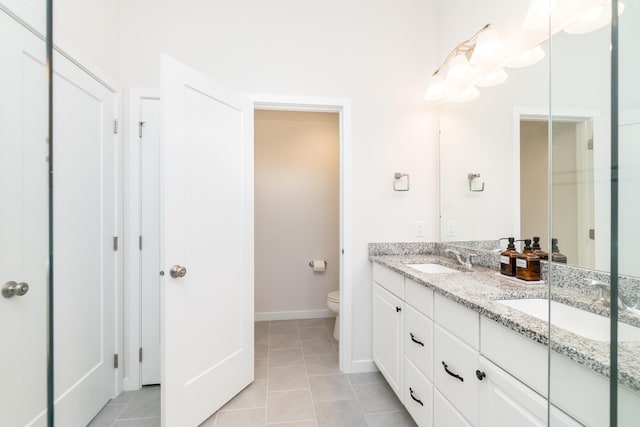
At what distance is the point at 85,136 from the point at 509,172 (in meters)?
2.43

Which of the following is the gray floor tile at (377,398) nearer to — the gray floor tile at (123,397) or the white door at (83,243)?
the gray floor tile at (123,397)

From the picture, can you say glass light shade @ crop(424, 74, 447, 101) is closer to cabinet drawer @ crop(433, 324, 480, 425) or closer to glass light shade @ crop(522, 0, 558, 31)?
glass light shade @ crop(522, 0, 558, 31)

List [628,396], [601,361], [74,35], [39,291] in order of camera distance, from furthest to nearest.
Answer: [74,35], [39,291], [601,361], [628,396]

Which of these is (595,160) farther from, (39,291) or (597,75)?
(39,291)

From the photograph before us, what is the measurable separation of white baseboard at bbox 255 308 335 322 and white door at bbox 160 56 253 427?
4.09 feet

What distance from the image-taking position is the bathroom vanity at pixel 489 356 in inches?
23.4

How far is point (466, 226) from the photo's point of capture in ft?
6.33

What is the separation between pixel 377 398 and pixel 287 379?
0.64 metres

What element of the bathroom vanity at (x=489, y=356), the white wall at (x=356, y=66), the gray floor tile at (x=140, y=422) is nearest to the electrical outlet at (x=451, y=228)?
the white wall at (x=356, y=66)

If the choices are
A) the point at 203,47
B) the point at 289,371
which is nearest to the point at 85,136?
the point at 203,47

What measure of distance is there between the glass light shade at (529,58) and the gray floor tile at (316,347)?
241 centimetres

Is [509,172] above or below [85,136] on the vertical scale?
below

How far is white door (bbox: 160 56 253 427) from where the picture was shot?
1.41 metres

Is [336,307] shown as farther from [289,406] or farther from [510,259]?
[510,259]
